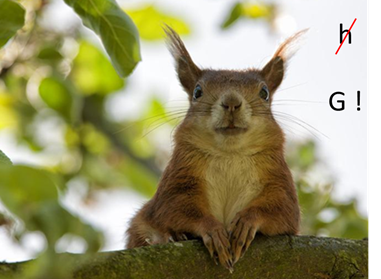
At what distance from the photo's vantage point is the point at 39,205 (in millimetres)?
744

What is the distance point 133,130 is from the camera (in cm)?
Answer: 539

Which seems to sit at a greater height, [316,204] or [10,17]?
[10,17]

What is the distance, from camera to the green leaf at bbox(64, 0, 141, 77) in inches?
63.5

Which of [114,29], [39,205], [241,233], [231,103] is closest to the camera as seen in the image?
[39,205]

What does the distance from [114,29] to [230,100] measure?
6.61 ft

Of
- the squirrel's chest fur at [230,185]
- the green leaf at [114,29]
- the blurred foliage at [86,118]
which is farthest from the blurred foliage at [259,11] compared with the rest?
the green leaf at [114,29]

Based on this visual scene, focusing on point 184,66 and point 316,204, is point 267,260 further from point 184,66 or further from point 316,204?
point 184,66

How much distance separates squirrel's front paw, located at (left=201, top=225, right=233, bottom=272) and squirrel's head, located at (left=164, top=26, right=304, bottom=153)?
90 centimetres

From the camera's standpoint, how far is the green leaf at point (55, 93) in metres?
3.13

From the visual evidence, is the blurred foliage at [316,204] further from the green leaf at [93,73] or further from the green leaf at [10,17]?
the green leaf at [10,17]

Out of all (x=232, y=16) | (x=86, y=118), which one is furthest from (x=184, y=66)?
(x=232, y=16)

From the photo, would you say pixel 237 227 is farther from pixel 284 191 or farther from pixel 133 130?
pixel 133 130

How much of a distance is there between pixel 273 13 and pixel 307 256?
1.97 m

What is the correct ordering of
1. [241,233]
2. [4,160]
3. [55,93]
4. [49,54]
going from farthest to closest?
1. [49,54]
2. [55,93]
3. [241,233]
4. [4,160]
